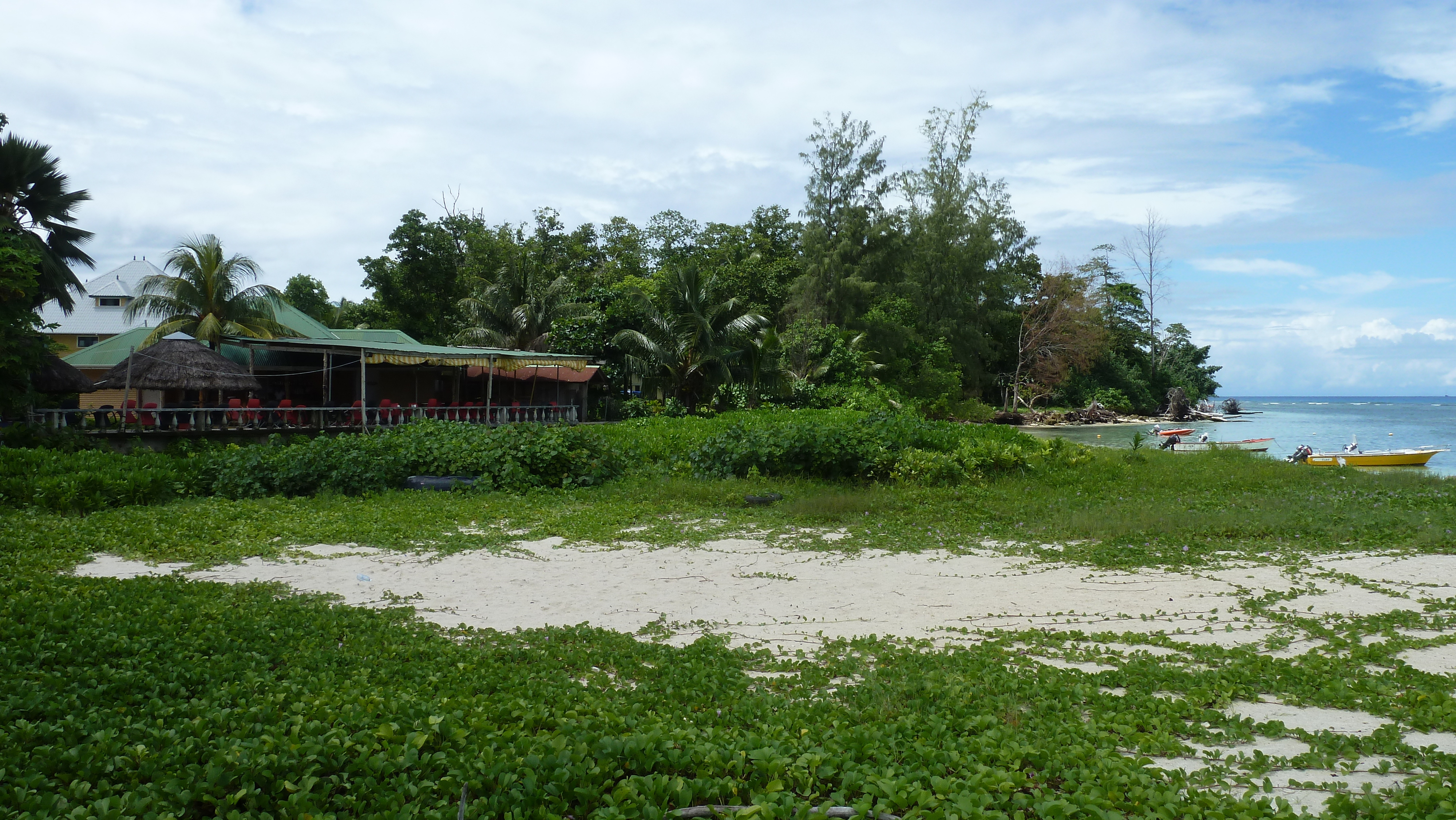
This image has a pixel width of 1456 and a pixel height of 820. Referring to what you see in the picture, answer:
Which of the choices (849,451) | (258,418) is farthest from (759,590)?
(258,418)

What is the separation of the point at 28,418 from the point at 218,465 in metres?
8.06

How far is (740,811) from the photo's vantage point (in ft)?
9.86

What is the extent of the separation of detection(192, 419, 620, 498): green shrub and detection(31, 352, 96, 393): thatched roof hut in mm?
8829

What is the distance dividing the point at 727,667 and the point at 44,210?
2470 centimetres

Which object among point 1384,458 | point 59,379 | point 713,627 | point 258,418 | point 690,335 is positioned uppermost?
point 690,335

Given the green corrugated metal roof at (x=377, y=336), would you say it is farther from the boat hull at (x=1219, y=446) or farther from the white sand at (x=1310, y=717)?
the white sand at (x=1310, y=717)

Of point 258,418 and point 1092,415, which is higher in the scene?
point 1092,415

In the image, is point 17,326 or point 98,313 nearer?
point 17,326

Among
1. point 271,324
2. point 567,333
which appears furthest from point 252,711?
point 271,324

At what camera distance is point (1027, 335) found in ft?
163

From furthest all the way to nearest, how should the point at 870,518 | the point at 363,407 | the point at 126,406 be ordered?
the point at 363,407, the point at 126,406, the point at 870,518

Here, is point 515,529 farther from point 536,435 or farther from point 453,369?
point 453,369

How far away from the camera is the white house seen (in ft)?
134

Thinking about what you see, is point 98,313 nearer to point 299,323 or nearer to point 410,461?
point 299,323
